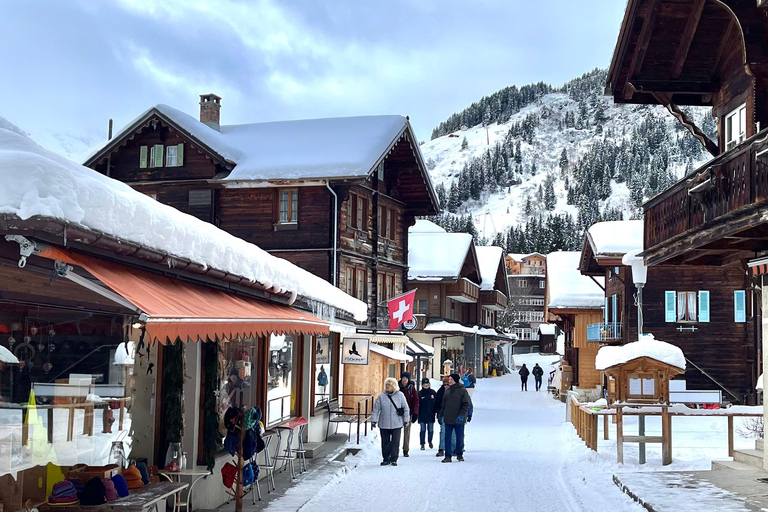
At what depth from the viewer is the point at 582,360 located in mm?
36344

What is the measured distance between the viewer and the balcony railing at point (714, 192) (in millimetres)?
10281

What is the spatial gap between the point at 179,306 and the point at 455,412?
9.41 meters

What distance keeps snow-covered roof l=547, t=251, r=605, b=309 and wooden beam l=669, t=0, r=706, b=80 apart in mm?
22781

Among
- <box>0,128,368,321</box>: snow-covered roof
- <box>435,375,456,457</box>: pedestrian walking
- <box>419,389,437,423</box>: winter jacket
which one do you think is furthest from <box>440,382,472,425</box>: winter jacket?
<box>0,128,368,321</box>: snow-covered roof

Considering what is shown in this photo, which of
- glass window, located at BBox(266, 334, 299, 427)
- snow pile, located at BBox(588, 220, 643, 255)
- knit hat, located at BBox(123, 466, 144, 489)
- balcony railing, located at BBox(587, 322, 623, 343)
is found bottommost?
knit hat, located at BBox(123, 466, 144, 489)

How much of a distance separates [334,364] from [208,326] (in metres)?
13.9

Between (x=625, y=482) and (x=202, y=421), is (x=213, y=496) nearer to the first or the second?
(x=202, y=421)

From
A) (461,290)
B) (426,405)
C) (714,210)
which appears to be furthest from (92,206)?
(461,290)

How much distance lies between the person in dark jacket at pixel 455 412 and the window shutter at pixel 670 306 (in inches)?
663

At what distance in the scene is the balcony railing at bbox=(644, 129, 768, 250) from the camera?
405 inches

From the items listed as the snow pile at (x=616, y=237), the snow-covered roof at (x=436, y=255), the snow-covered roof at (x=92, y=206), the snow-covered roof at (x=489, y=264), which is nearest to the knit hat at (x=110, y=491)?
the snow-covered roof at (x=92, y=206)

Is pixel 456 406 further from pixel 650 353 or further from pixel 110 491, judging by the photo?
pixel 110 491

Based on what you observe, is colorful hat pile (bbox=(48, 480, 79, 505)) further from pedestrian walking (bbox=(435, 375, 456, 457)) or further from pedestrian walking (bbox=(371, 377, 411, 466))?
pedestrian walking (bbox=(435, 375, 456, 457))

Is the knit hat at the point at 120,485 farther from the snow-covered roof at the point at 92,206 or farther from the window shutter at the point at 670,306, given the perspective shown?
the window shutter at the point at 670,306
